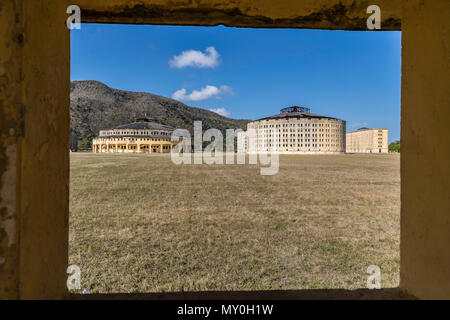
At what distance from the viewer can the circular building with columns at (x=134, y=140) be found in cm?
7312

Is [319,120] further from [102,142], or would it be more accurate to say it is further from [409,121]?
[409,121]

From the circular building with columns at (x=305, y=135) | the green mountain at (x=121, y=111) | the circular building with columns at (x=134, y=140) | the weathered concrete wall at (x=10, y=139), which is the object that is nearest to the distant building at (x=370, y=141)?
the circular building with columns at (x=305, y=135)

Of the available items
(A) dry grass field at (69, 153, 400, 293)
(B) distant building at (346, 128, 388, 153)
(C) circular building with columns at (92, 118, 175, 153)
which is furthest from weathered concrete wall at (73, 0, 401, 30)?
(B) distant building at (346, 128, 388, 153)

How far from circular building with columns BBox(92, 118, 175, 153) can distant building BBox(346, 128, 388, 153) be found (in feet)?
325

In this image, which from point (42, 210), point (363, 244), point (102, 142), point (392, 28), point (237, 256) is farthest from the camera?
point (102, 142)

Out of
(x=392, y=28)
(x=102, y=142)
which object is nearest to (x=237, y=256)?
(x=392, y=28)

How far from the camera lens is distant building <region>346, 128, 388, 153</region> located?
11331cm

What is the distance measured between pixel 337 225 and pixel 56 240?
6.19m

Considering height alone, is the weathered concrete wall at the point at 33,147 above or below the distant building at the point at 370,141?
below

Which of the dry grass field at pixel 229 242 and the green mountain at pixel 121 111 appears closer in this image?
the dry grass field at pixel 229 242

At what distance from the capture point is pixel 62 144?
167cm

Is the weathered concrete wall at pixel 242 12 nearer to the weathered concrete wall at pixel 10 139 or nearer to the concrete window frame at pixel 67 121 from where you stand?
the concrete window frame at pixel 67 121

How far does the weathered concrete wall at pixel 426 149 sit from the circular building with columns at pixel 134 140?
74.8 meters

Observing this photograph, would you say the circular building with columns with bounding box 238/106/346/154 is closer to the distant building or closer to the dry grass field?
the distant building
